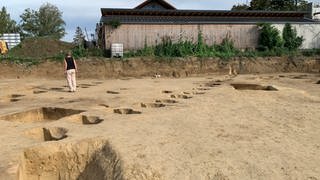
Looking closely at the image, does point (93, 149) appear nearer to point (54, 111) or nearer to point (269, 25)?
point (54, 111)

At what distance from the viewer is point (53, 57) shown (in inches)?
989

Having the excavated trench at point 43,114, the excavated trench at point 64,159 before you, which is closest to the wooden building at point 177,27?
the excavated trench at point 43,114

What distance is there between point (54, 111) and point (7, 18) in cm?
4300

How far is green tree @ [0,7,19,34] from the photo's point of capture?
155ft

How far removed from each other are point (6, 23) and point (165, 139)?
46157 mm

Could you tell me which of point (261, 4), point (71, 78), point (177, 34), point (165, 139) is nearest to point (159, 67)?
point (177, 34)

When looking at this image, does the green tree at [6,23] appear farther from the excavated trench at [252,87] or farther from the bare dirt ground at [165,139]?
the bare dirt ground at [165,139]

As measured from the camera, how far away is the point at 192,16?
30.5m

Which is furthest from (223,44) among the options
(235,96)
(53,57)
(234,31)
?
(235,96)

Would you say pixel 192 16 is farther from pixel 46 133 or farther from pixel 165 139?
pixel 165 139

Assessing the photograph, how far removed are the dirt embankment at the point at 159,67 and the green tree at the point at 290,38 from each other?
1.71 metres

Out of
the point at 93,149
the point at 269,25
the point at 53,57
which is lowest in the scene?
the point at 93,149

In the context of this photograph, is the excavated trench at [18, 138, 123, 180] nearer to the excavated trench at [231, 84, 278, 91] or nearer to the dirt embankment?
the excavated trench at [231, 84, 278, 91]

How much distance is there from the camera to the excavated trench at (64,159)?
7.72m
